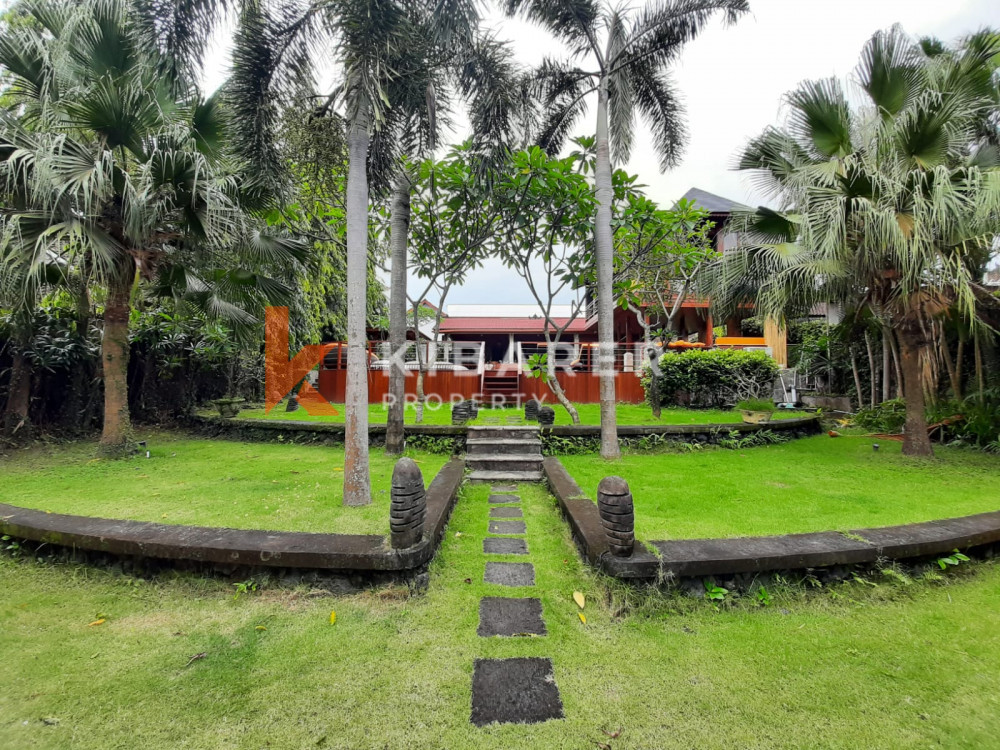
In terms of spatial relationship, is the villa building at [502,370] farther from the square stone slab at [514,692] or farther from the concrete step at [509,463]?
the square stone slab at [514,692]

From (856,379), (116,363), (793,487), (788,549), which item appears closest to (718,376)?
(856,379)

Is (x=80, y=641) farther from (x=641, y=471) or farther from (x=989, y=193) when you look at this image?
(x=989, y=193)

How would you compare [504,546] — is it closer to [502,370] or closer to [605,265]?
[605,265]

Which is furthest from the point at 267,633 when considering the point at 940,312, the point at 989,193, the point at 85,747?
the point at 940,312

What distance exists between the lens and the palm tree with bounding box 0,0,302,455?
15.6 feet

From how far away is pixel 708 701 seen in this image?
1730 mm

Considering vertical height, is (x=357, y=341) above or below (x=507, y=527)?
above

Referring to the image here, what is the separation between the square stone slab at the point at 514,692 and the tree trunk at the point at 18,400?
852 cm

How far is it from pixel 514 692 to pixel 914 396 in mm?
7220

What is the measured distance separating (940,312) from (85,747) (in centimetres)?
884

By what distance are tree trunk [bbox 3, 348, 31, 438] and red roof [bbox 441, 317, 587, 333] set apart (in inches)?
517

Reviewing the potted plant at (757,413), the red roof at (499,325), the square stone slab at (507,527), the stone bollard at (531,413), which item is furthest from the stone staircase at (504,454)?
the red roof at (499,325)

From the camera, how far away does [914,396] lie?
591 centimetres

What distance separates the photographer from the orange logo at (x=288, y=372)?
35.0 feet
